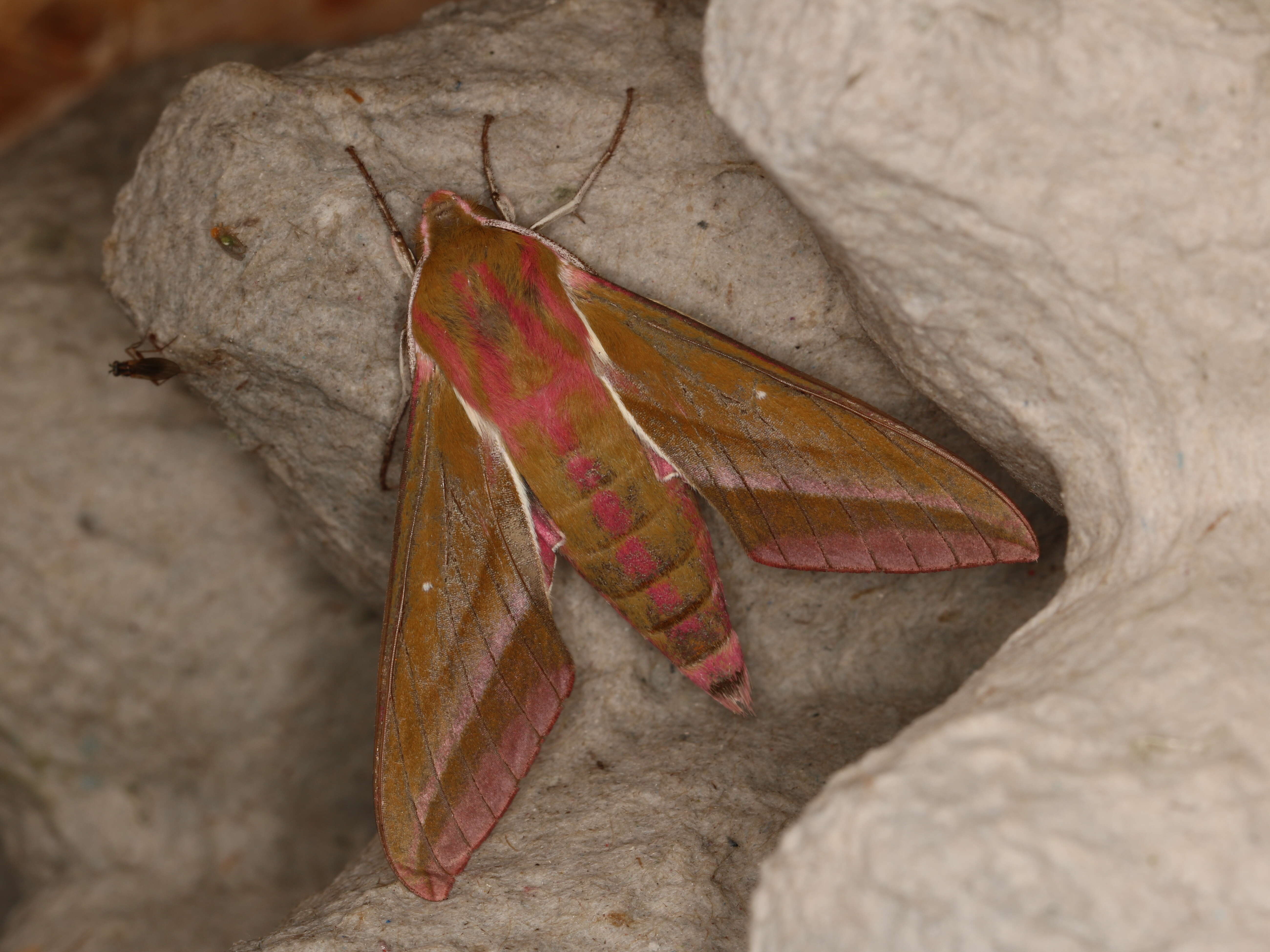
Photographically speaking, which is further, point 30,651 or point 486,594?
point 30,651

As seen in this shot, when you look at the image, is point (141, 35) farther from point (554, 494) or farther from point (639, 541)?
point (639, 541)

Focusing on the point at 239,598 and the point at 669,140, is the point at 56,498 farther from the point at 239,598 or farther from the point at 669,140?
the point at 669,140

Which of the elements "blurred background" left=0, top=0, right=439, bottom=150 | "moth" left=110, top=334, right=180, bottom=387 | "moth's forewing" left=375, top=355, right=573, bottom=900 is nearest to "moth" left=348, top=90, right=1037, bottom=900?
"moth's forewing" left=375, top=355, right=573, bottom=900

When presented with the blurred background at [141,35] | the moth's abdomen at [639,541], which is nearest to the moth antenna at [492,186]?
the moth's abdomen at [639,541]

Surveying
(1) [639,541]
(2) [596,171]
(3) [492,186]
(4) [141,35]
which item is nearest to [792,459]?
(1) [639,541]

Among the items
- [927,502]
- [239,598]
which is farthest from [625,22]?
[239,598]

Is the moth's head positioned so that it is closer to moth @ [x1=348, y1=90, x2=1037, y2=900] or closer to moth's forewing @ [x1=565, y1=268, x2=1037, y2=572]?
moth @ [x1=348, y1=90, x2=1037, y2=900]

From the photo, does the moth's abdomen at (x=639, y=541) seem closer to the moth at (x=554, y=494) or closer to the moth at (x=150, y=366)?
the moth at (x=554, y=494)
